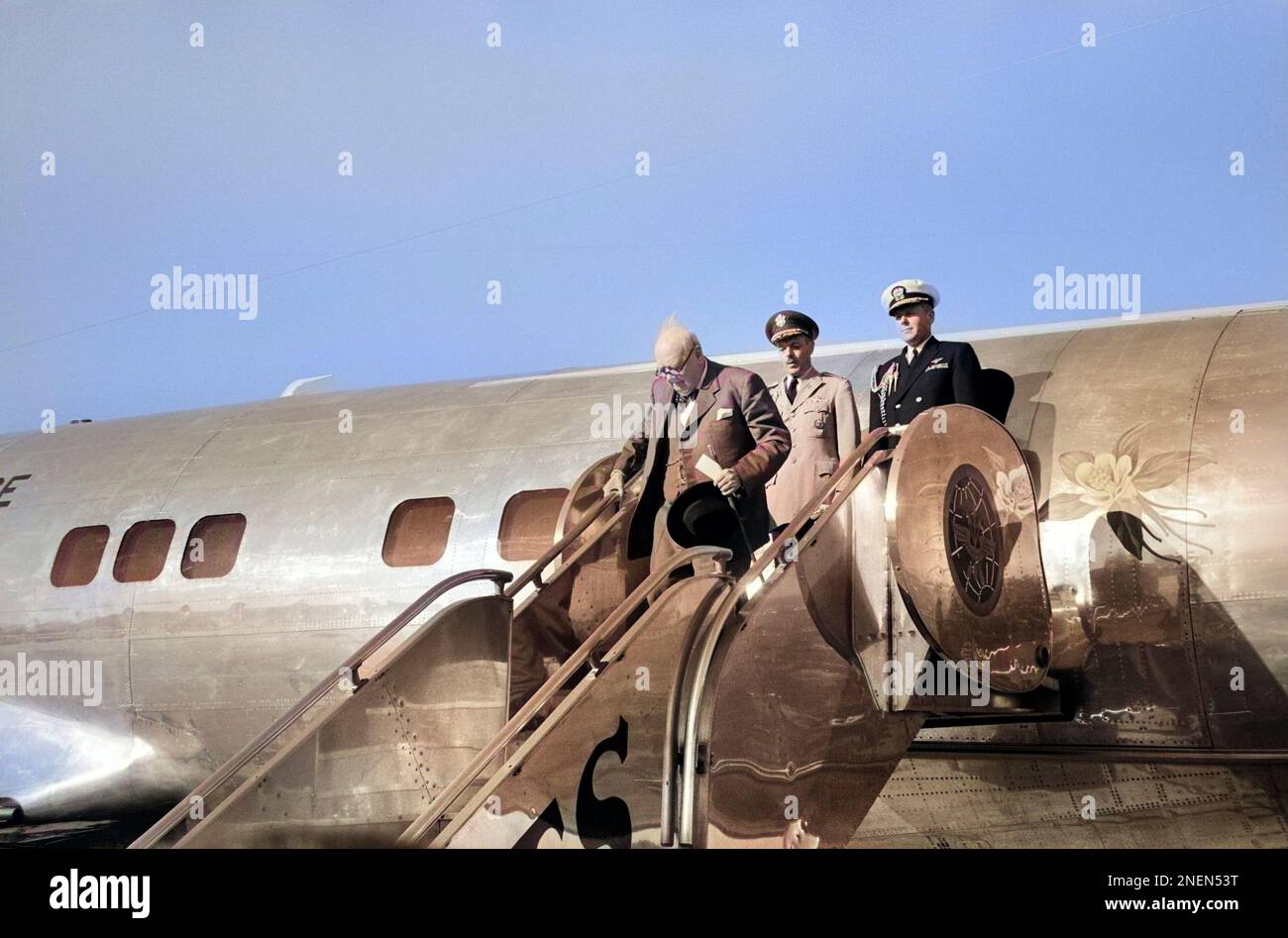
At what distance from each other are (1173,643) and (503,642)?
370 centimetres

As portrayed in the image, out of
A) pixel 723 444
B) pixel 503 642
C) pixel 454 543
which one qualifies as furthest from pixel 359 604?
pixel 723 444

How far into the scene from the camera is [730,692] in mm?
6512

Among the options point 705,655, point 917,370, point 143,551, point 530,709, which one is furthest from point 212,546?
point 705,655

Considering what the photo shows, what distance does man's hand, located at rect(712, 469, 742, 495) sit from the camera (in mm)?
8789

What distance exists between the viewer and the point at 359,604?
34.0 ft

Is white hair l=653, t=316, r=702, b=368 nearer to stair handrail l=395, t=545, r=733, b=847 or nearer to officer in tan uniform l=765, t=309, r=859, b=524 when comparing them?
officer in tan uniform l=765, t=309, r=859, b=524

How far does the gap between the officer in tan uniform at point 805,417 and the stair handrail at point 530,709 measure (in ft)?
4.47

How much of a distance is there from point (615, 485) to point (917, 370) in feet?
6.53

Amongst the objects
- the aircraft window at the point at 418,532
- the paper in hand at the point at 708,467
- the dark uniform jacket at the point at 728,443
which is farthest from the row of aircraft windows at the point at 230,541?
the paper in hand at the point at 708,467

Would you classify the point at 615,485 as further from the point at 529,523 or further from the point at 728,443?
the point at 529,523

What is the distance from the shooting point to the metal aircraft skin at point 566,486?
789cm

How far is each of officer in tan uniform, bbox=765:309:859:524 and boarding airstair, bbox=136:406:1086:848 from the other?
3.10 feet

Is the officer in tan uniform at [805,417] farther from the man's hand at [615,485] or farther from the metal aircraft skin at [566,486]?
the man's hand at [615,485]

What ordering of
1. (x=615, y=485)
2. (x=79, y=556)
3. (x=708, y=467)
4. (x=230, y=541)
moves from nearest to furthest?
(x=708, y=467) → (x=615, y=485) → (x=230, y=541) → (x=79, y=556)
